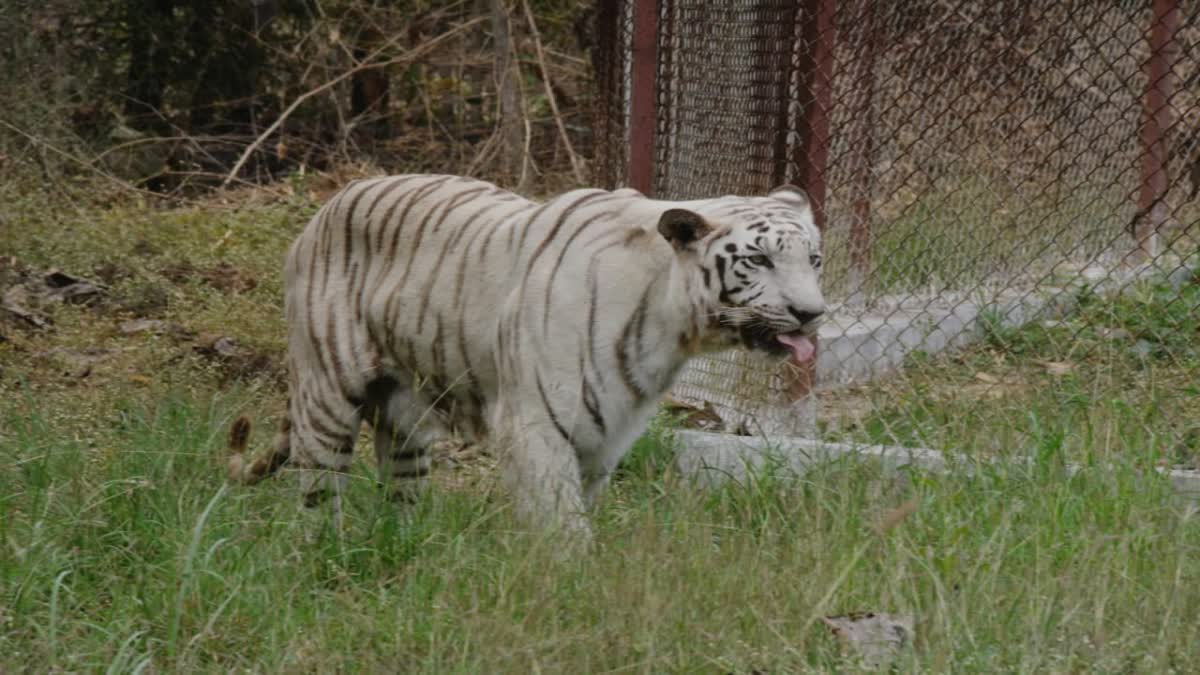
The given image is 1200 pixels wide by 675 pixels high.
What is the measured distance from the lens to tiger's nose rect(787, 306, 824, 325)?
4203mm

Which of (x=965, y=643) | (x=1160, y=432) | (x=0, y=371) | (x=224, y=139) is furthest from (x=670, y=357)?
(x=224, y=139)

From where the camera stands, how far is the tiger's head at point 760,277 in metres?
4.22

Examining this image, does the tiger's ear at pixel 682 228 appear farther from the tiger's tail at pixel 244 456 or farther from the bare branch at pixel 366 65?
the bare branch at pixel 366 65

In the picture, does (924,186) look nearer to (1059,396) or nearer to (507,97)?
(1059,396)

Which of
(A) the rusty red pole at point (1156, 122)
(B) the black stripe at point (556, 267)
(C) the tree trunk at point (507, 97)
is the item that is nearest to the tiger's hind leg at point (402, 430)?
(B) the black stripe at point (556, 267)

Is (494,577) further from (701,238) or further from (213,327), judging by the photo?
(213,327)

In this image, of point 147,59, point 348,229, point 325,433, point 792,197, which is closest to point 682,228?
point 792,197

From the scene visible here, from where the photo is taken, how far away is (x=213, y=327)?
745cm

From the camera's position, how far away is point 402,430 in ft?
16.7

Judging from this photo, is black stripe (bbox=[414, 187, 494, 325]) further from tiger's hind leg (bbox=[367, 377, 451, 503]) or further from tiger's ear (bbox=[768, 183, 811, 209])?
tiger's ear (bbox=[768, 183, 811, 209])

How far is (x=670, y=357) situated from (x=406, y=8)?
9032 millimetres

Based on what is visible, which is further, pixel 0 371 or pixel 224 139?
pixel 224 139

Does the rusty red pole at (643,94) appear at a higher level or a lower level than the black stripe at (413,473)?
higher

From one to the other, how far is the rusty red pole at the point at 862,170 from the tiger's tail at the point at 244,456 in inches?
98.1
